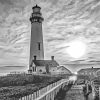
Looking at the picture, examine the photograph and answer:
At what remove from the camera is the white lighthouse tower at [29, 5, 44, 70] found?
44.4 metres

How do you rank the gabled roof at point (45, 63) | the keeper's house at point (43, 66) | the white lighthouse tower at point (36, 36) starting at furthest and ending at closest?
the white lighthouse tower at point (36, 36)
the keeper's house at point (43, 66)
the gabled roof at point (45, 63)

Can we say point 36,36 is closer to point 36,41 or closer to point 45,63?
point 36,41

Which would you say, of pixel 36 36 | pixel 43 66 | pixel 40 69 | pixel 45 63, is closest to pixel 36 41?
pixel 36 36

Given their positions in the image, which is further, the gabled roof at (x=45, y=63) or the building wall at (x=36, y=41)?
the building wall at (x=36, y=41)

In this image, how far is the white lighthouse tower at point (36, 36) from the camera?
44375mm

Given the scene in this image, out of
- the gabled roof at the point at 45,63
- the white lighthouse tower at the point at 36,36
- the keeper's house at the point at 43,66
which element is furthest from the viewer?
the white lighthouse tower at the point at 36,36

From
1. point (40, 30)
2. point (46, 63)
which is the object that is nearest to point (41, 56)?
point (46, 63)

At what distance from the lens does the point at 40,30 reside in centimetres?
4631

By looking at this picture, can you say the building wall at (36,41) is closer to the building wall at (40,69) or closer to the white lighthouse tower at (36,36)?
the white lighthouse tower at (36,36)

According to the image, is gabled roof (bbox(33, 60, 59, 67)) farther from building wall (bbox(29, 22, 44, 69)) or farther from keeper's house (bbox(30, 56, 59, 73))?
building wall (bbox(29, 22, 44, 69))

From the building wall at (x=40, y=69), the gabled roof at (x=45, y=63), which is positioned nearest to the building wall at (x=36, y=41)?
the gabled roof at (x=45, y=63)

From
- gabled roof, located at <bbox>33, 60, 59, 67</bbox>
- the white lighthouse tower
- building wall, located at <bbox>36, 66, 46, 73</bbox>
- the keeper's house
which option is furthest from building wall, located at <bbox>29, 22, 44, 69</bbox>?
building wall, located at <bbox>36, 66, 46, 73</bbox>

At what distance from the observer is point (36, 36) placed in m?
45.2

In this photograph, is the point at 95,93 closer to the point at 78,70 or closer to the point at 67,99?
the point at 67,99
